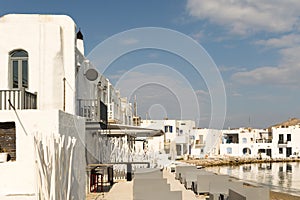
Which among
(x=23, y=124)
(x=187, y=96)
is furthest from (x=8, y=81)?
(x=187, y=96)

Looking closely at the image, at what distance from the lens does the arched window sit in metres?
12.4

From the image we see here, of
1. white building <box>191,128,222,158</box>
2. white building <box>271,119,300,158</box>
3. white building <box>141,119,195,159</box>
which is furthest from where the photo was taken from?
white building <box>271,119,300,158</box>

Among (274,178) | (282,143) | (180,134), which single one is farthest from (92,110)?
(282,143)

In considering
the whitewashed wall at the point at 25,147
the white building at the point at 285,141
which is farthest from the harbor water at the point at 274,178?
the white building at the point at 285,141

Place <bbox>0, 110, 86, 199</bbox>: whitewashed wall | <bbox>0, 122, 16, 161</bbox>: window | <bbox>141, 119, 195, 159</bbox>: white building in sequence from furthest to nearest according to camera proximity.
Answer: <bbox>141, 119, 195, 159</bbox>: white building, <bbox>0, 122, 16, 161</bbox>: window, <bbox>0, 110, 86, 199</bbox>: whitewashed wall

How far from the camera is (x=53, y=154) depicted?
756cm

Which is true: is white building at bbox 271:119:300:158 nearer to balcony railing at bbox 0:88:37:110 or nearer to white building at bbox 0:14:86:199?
white building at bbox 0:14:86:199

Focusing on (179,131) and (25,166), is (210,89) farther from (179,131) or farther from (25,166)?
(179,131)

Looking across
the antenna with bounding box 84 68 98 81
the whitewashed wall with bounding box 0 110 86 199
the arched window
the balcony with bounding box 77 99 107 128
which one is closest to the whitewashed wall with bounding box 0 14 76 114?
the arched window

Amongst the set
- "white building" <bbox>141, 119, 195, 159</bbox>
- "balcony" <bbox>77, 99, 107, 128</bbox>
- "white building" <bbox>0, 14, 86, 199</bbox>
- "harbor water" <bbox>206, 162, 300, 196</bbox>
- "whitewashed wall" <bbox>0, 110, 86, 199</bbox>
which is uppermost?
"white building" <bbox>0, 14, 86, 199</bbox>

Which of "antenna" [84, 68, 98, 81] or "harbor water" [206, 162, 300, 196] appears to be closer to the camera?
"antenna" [84, 68, 98, 81]

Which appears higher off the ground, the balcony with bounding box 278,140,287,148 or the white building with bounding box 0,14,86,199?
the white building with bounding box 0,14,86,199

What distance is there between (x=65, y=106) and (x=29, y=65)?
1655 millimetres

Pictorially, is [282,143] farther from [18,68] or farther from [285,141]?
[18,68]
